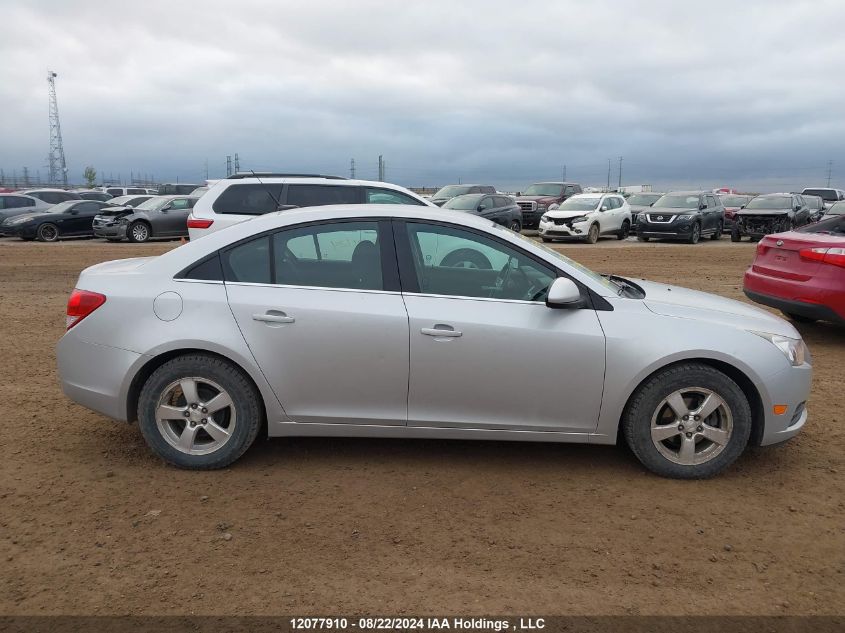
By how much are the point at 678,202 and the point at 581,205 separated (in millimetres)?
3397

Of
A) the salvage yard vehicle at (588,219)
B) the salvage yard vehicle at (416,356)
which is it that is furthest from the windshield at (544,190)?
the salvage yard vehicle at (416,356)

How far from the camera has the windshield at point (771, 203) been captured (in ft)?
78.6

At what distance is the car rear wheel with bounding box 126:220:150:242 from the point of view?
2209 centimetres

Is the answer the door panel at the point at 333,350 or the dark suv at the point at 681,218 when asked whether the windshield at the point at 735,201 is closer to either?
the dark suv at the point at 681,218

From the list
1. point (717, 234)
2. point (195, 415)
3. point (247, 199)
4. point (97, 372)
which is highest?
point (247, 199)

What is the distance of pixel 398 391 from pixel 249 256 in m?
1.25

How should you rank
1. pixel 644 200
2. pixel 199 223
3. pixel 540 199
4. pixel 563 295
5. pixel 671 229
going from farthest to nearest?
pixel 644 200, pixel 540 199, pixel 671 229, pixel 199 223, pixel 563 295

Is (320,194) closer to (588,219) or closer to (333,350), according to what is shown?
(333,350)

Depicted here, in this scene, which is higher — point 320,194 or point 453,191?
point 320,194

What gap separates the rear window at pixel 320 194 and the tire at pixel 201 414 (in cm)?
540

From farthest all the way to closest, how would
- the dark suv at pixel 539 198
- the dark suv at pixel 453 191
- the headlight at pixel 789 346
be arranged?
the dark suv at pixel 539 198 → the dark suv at pixel 453 191 → the headlight at pixel 789 346

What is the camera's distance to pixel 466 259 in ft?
14.5

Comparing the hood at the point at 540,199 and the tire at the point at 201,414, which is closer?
the tire at the point at 201,414

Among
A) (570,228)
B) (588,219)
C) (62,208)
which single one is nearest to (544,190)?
(588,219)
